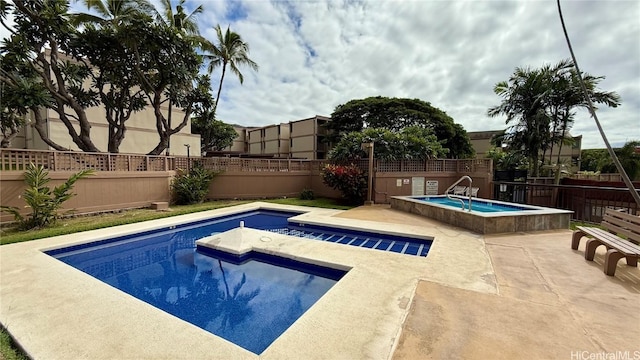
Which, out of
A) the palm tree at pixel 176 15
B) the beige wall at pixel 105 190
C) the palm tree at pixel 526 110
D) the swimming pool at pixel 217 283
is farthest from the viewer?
the palm tree at pixel 526 110

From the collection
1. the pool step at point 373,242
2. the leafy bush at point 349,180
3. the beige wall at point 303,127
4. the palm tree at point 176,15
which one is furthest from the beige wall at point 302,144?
the pool step at point 373,242

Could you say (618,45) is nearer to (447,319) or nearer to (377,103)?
(447,319)

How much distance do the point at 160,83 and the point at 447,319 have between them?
1403 cm

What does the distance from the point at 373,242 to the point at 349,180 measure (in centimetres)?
488

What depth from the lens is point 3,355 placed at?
7.21ft

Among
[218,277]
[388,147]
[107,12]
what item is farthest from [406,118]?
[218,277]

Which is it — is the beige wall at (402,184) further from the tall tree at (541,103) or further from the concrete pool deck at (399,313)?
the concrete pool deck at (399,313)

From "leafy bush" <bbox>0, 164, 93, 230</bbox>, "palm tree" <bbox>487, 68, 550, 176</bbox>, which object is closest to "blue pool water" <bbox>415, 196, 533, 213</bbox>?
"palm tree" <bbox>487, 68, 550, 176</bbox>

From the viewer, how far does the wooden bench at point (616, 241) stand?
354 centimetres

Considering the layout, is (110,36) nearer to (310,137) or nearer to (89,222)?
(89,222)

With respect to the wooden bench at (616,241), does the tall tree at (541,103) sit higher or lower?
higher

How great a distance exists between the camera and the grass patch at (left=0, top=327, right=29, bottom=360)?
7.27 ft

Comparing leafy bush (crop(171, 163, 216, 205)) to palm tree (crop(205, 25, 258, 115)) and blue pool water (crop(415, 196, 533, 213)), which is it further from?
blue pool water (crop(415, 196, 533, 213))

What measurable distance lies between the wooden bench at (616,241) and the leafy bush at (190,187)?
12.1m
